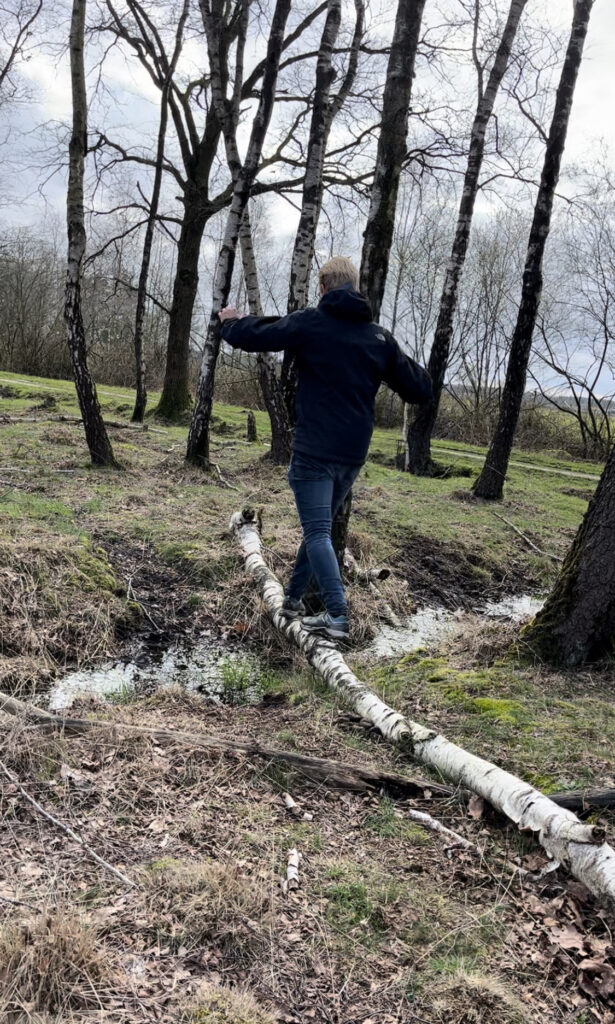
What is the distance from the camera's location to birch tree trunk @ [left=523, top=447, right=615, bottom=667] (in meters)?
4.46

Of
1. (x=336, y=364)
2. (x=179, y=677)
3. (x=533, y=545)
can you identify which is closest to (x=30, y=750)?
(x=179, y=677)

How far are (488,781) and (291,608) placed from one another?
2390 mm

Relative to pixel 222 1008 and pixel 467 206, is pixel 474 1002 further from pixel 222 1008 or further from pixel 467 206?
Result: pixel 467 206

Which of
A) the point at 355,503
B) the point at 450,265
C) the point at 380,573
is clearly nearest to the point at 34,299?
the point at 450,265

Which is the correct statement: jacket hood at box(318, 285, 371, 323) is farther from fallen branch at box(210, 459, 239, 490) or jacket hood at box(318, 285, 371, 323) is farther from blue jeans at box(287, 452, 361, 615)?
fallen branch at box(210, 459, 239, 490)

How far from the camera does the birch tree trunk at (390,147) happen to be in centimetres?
524

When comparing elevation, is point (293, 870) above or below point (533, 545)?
below

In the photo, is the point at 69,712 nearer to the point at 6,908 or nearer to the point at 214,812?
the point at 214,812

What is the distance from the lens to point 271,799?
3.22 m

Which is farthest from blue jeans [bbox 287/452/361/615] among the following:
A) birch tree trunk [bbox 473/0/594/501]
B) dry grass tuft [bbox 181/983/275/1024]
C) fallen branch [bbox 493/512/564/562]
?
birch tree trunk [bbox 473/0/594/501]

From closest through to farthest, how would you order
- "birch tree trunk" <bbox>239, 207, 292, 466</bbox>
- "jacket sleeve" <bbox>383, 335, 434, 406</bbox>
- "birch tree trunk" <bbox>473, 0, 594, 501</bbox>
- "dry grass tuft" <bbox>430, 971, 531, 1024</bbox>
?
"dry grass tuft" <bbox>430, 971, 531, 1024</bbox>, "jacket sleeve" <bbox>383, 335, 434, 406</bbox>, "birch tree trunk" <bbox>473, 0, 594, 501</bbox>, "birch tree trunk" <bbox>239, 207, 292, 466</bbox>

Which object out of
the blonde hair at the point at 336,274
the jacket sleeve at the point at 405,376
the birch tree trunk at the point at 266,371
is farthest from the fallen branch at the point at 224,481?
the blonde hair at the point at 336,274

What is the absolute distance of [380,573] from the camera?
702 cm

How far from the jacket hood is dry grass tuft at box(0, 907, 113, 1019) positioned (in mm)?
3397
